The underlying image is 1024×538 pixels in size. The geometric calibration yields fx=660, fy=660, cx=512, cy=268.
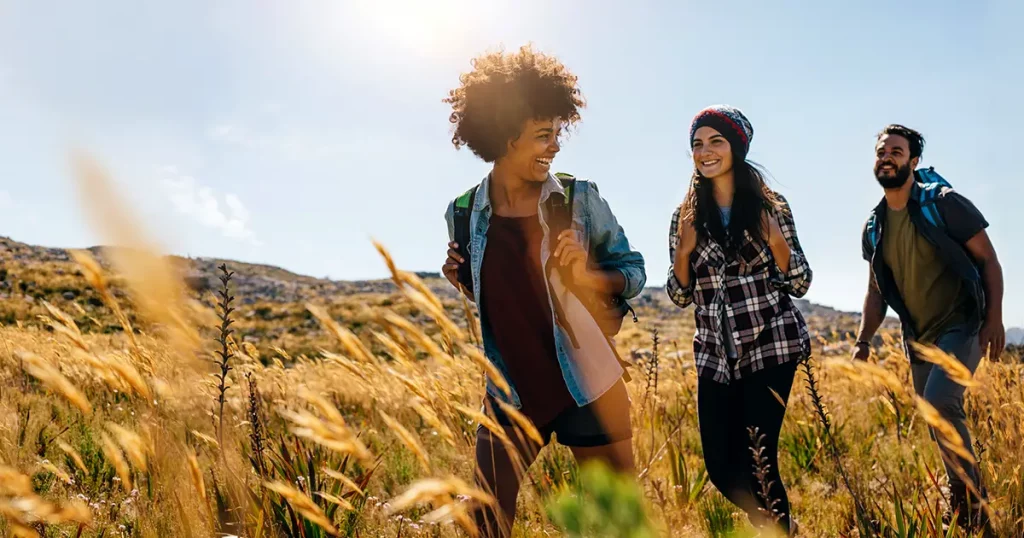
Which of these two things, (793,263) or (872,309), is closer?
(793,263)

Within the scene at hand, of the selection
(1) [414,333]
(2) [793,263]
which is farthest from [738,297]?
(1) [414,333]

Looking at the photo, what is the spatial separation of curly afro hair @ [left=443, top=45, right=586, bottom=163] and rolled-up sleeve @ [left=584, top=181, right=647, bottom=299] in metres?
0.34

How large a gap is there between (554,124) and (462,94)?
0.47 meters

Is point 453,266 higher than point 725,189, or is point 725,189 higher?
point 725,189

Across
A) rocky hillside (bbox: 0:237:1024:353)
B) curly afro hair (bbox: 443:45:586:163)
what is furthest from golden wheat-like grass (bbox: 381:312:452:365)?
rocky hillside (bbox: 0:237:1024:353)

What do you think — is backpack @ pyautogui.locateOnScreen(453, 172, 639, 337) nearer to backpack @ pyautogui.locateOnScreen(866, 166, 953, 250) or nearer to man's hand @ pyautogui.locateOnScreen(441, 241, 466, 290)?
man's hand @ pyautogui.locateOnScreen(441, 241, 466, 290)

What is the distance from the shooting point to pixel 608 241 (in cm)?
246

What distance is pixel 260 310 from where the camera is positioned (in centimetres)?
3591

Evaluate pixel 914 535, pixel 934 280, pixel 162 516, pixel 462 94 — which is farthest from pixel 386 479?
pixel 934 280

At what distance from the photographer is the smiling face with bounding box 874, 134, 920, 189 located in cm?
371

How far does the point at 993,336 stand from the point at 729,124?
169 centimetres

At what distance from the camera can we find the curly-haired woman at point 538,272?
2.27 meters

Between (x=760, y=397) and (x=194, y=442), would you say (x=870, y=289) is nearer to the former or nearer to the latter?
(x=760, y=397)

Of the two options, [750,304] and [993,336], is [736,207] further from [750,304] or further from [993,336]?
[993,336]
